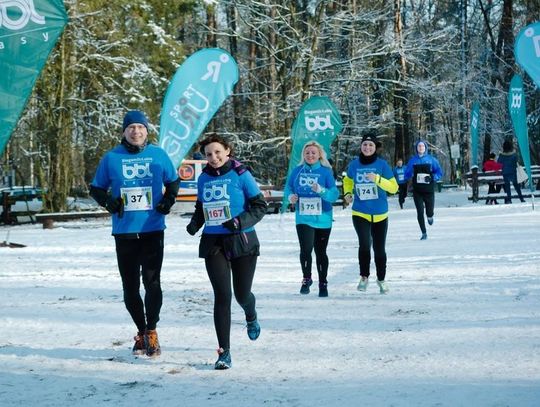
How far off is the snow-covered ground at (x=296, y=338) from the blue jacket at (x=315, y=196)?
2.82 ft

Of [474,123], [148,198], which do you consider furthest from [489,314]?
[474,123]

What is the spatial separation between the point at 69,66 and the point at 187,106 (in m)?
13.0

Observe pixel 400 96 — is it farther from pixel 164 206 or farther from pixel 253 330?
pixel 164 206

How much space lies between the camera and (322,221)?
8469mm

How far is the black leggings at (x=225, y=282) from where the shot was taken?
515 cm

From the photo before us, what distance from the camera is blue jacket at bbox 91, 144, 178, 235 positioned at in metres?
5.44

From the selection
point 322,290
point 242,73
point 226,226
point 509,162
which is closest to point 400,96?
point 242,73

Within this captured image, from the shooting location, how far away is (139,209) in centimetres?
545

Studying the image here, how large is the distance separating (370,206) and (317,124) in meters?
7.59

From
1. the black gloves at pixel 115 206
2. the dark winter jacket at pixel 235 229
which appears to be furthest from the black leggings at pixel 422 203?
the black gloves at pixel 115 206

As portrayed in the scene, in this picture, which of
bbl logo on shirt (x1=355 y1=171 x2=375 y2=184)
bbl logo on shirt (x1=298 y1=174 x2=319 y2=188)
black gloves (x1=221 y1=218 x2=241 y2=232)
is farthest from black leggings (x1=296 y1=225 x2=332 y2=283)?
black gloves (x1=221 y1=218 x2=241 y2=232)

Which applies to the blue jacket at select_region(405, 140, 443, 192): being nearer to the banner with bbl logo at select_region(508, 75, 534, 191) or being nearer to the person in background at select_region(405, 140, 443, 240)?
the person in background at select_region(405, 140, 443, 240)

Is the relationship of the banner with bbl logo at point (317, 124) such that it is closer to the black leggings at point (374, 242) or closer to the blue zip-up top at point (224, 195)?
the black leggings at point (374, 242)

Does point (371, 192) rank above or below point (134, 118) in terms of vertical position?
below
